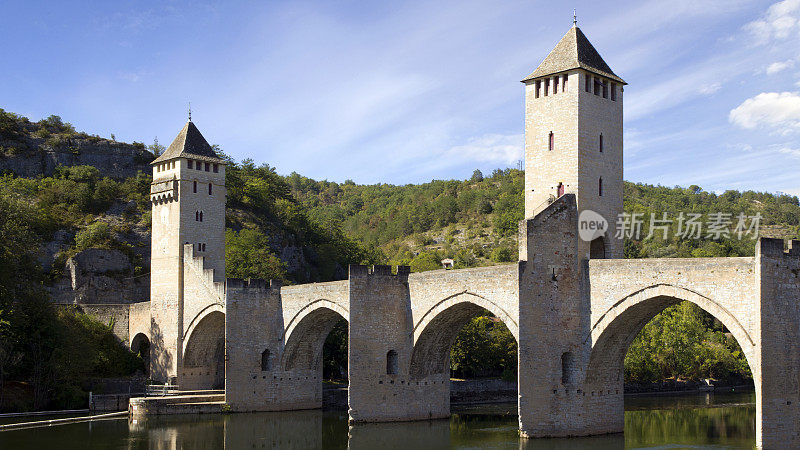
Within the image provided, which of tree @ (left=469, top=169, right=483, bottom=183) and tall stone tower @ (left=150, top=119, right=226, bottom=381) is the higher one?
tree @ (left=469, top=169, right=483, bottom=183)

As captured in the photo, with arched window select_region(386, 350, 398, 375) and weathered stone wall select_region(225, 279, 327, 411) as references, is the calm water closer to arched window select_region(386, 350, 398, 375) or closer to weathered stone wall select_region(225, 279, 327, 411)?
weathered stone wall select_region(225, 279, 327, 411)

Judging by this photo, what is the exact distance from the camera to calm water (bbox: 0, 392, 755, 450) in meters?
25.1

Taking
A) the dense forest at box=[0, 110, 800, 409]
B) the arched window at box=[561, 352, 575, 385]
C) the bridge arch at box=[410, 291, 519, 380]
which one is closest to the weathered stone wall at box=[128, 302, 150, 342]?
the dense forest at box=[0, 110, 800, 409]

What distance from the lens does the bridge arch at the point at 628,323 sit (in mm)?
20469

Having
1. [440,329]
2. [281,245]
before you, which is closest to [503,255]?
[281,245]

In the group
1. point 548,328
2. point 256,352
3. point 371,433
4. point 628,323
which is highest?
point 628,323

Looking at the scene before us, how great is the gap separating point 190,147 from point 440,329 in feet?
63.9

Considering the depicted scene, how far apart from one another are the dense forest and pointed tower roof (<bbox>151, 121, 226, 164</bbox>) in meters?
7.91

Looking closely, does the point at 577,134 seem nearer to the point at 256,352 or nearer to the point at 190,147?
the point at 256,352

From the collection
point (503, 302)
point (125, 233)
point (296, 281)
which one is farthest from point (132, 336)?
point (503, 302)

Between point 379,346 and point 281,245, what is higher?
point 281,245

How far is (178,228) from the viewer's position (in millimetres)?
41188

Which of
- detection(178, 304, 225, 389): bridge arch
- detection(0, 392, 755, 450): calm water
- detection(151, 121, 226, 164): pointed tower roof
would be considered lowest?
detection(0, 392, 755, 450): calm water

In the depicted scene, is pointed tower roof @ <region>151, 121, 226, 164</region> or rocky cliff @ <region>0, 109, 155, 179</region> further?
rocky cliff @ <region>0, 109, 155, 179</region>
